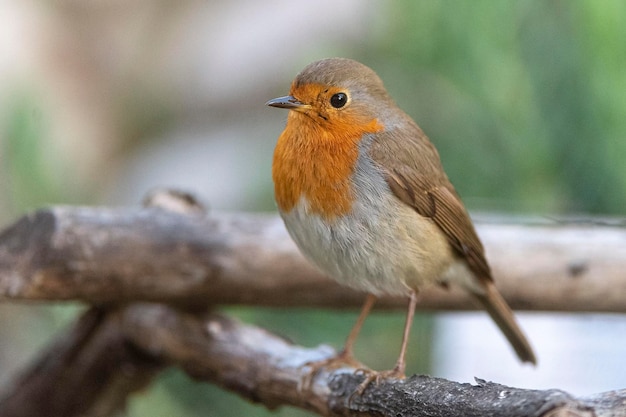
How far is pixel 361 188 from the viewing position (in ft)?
8.18

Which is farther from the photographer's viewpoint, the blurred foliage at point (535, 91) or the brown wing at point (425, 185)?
the blurred foliage at point (535, 91)

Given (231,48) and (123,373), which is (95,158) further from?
(123,373)

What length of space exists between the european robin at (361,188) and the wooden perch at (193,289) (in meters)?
0.35

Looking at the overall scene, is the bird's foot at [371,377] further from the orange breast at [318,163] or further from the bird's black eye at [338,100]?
the bird's black eye at [338,100]

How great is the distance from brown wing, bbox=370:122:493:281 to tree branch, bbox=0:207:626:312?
461mm

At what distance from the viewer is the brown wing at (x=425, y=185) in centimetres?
258

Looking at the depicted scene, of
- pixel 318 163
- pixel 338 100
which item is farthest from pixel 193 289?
pixel 338 100

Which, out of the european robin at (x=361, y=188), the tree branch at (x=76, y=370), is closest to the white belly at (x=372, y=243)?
the european robin at (x=361, y=188)

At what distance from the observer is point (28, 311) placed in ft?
12.7

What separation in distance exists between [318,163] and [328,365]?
661 millimetres

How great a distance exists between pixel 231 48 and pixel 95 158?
173 centimetres

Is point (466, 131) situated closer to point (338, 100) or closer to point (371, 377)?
point (338, 100)

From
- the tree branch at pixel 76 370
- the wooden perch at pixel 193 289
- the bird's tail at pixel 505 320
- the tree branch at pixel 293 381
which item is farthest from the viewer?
the tree branch at pixel 76 370

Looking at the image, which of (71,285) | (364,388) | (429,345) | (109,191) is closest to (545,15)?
(429,345)
